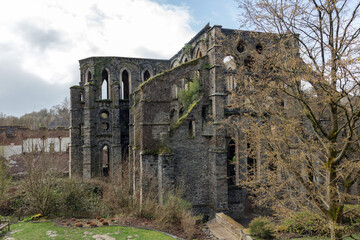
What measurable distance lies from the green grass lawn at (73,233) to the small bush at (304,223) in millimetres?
5031

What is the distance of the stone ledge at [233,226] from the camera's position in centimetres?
1070

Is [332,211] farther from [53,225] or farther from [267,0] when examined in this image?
[53,225]

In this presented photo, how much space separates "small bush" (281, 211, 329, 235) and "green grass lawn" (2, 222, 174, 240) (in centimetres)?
503

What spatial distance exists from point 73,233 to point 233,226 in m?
7.36

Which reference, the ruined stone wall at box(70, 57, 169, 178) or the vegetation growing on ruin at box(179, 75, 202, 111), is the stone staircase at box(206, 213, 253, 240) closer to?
the vegetation growing on ruin at box(179, 75, 202, 111)

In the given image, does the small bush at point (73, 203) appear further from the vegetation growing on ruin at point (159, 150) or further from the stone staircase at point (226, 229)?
the stone staircase at point (226, 229)

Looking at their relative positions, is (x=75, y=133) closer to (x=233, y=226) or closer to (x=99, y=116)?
(x=99, y=116)

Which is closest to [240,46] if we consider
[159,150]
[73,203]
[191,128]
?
[191,128]

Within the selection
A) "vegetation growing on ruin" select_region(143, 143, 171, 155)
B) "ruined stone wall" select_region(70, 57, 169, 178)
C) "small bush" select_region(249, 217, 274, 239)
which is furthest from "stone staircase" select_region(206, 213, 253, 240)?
"ruined stone wall" select_region(70, 57, 169, 178)

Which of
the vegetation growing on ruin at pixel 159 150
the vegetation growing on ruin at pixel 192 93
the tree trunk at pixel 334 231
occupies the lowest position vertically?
the tree trunk at pixel 334 231

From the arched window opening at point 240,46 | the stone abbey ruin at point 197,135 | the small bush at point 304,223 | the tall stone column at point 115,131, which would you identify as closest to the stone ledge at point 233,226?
the stone abbey ruin at point 197,135

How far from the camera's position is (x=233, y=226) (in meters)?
11.8

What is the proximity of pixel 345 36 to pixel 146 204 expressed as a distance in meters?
11.2

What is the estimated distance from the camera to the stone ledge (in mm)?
10703
